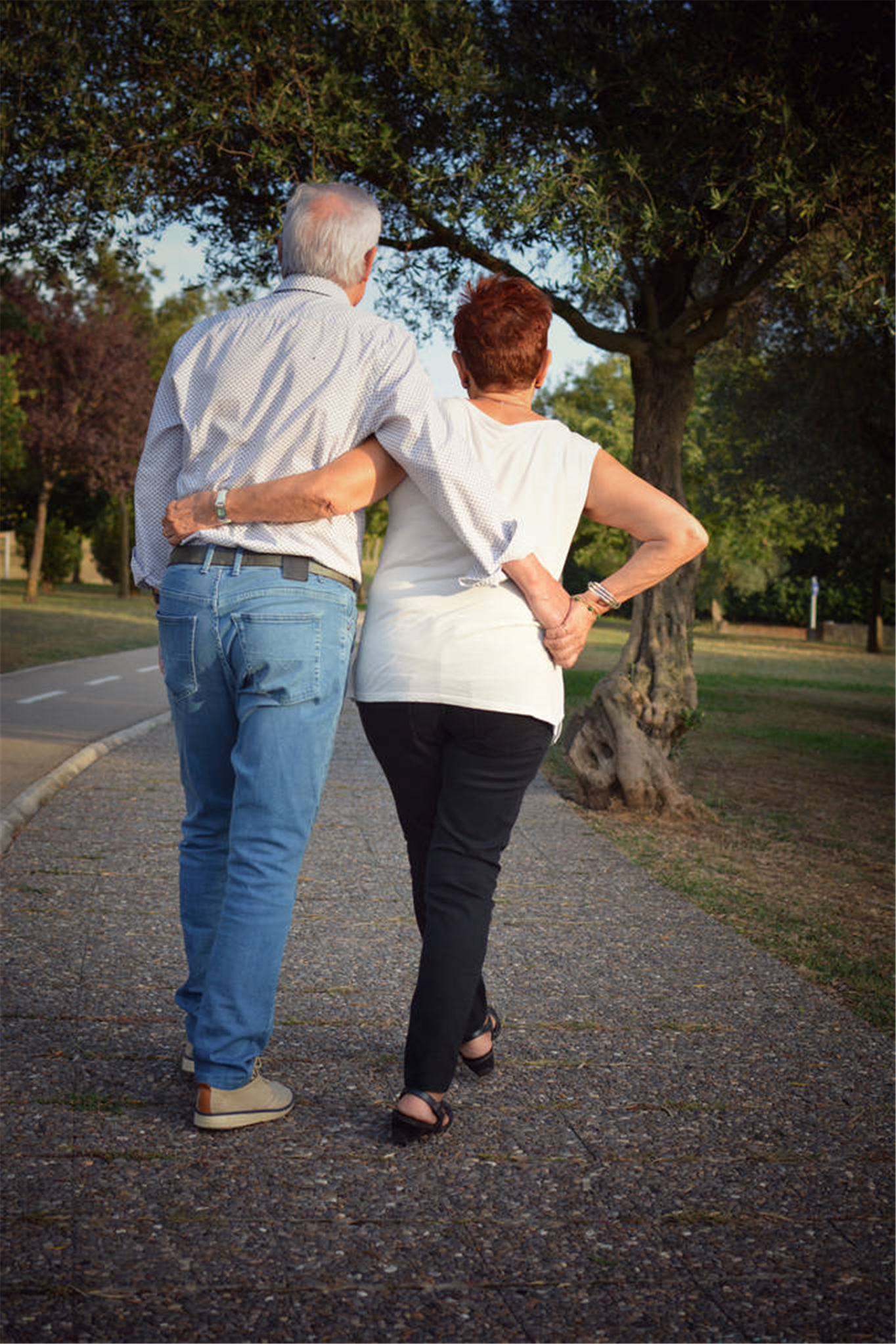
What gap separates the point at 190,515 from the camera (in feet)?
10.2

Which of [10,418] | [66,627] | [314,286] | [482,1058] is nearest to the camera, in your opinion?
[314,286]

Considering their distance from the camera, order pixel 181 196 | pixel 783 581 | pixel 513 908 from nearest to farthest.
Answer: pixel 513 908 < pixel 181 196 < pixel 783 581

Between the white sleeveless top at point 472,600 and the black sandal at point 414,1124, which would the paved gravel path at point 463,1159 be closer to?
the black sandal at point 414,1124

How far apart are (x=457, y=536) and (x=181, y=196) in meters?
7.24

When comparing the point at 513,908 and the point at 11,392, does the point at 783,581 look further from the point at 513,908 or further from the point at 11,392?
the point at 513,908

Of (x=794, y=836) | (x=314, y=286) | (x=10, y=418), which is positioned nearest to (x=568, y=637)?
(x=314, y=286)

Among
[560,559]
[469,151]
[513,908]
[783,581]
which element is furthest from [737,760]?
[783,581]

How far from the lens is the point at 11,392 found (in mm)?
34531

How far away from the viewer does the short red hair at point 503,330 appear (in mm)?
3268

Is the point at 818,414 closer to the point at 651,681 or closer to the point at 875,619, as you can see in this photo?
the point at 651,681

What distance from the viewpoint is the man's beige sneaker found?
124 inches

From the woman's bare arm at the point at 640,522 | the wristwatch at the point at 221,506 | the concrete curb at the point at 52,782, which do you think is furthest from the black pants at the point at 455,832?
the concrete curb at the point at 52,782

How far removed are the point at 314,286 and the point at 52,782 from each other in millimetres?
5731

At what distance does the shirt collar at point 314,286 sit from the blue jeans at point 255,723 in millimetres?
704
